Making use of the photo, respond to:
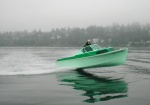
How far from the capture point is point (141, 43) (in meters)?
144

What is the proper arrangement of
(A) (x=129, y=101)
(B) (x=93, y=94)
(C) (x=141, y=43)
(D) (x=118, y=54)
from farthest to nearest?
(C) (x=141, y=43), (D) (x=118, y=54), (B) (x=93, y=94), (A) (x=129, y=101)

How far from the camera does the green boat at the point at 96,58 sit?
63.9 ft

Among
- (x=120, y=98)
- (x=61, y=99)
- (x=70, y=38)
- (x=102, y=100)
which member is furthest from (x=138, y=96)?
(x=70, y=38)

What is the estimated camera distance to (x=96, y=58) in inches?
802

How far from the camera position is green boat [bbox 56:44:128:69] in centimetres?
1947

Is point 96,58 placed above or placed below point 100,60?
above

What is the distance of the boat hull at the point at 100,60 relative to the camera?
63.8ft

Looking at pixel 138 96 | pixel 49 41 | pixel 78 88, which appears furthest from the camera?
pixel 49 41

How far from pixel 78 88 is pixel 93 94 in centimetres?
201

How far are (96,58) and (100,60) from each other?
0.39 meters

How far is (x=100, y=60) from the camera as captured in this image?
20.2 metres

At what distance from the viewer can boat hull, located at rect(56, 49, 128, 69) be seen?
1945 cm

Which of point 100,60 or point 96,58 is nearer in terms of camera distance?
point 100,60

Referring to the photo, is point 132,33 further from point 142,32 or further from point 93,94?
point 93,94
